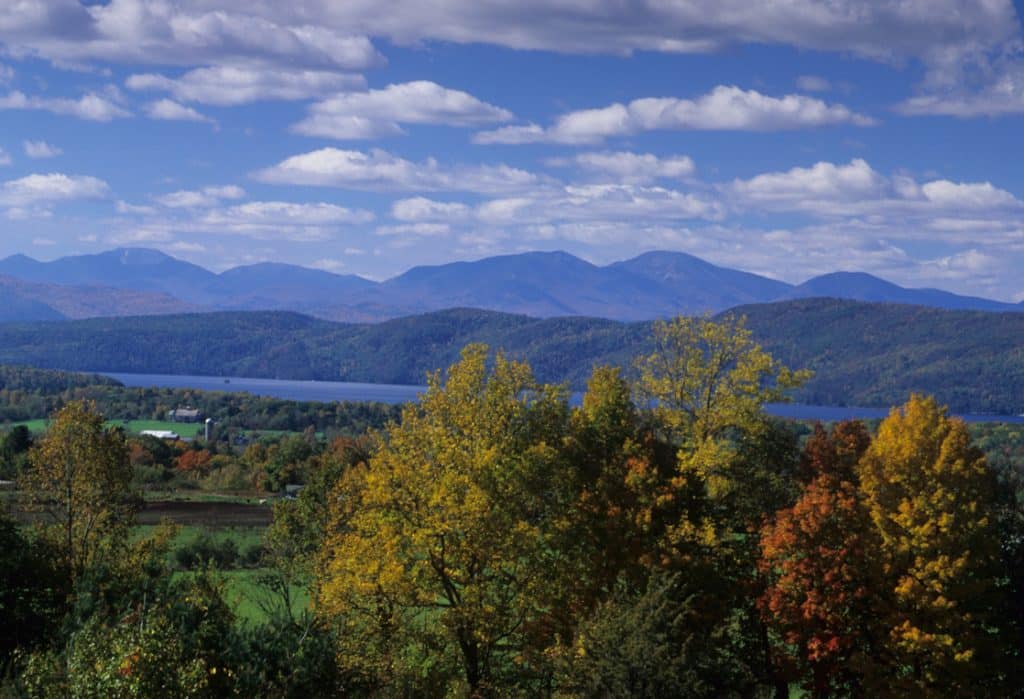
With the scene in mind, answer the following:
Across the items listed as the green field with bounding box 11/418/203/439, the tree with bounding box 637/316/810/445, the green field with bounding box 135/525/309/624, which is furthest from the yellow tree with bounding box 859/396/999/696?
the green field with bounding box 11/418/203/439

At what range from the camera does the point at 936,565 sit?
123 ft

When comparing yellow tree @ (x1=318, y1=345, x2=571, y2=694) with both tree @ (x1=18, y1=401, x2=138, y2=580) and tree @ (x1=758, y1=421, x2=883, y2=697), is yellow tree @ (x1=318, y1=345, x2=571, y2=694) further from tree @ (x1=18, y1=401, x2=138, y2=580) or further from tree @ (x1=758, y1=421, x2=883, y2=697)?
tree @ (x1=18, y1=401, x2=138, y2=580)

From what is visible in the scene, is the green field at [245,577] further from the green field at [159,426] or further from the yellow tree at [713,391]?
the green field at [159,426]

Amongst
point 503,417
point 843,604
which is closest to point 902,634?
point 843,604

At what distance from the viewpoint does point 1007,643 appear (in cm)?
3988

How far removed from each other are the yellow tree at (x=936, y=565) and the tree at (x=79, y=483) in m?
27.6

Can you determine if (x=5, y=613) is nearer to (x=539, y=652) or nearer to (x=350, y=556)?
(x=350, y=556)

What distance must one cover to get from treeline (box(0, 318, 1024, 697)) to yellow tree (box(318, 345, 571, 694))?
0.08 meters

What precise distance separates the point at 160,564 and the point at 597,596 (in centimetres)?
1704

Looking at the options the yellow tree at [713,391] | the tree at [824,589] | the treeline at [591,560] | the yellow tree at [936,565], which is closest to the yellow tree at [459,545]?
the treeline at [591,560]

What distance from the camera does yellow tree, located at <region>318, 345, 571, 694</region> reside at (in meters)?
36.0

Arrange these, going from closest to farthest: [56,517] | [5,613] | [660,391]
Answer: [5,613] → [56,517] → [660,391]

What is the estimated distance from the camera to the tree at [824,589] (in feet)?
125

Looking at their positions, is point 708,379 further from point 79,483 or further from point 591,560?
point 79,483
